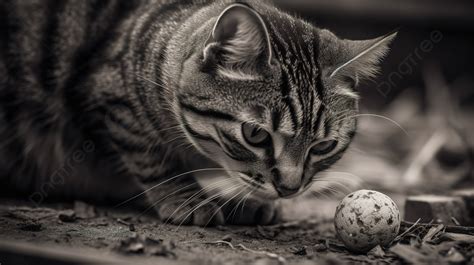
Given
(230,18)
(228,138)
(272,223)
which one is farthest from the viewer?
(272,223)

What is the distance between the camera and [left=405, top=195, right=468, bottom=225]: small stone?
263 centimetres

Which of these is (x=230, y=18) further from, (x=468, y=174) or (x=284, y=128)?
(x=468, y=174)

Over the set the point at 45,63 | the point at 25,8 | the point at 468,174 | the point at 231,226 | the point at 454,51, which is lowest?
the point at 231,226

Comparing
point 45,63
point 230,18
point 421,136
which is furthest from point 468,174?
point 45,63

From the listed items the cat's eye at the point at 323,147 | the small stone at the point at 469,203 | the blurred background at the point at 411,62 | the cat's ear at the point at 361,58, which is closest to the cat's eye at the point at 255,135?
the cat's eye at the point at 323,147

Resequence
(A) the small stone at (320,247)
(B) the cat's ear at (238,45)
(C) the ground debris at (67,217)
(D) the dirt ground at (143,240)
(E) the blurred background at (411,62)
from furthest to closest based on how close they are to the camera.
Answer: (E) the blurred background at (411,62) < (C) the ground debris at (67,217) < (A) the small stone at (320,247) < (B) the cat's ear at (238,45) < (D) the dirt ground at (143,240)

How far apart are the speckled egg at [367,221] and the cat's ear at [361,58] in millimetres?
530

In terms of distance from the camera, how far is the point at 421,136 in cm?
442

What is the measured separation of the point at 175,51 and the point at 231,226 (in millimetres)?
869

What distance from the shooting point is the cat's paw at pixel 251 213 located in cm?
266

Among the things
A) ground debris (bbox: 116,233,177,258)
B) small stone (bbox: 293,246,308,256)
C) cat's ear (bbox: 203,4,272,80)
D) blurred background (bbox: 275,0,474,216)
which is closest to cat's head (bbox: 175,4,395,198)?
cat's ear (bbox: 203,4,272,80)

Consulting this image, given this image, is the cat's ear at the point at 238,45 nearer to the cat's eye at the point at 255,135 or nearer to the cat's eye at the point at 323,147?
the cat's eye at the point at 255,135

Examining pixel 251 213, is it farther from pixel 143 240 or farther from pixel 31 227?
pixel 31 227

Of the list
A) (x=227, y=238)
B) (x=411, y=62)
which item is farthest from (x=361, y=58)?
(x=411, y=62)
